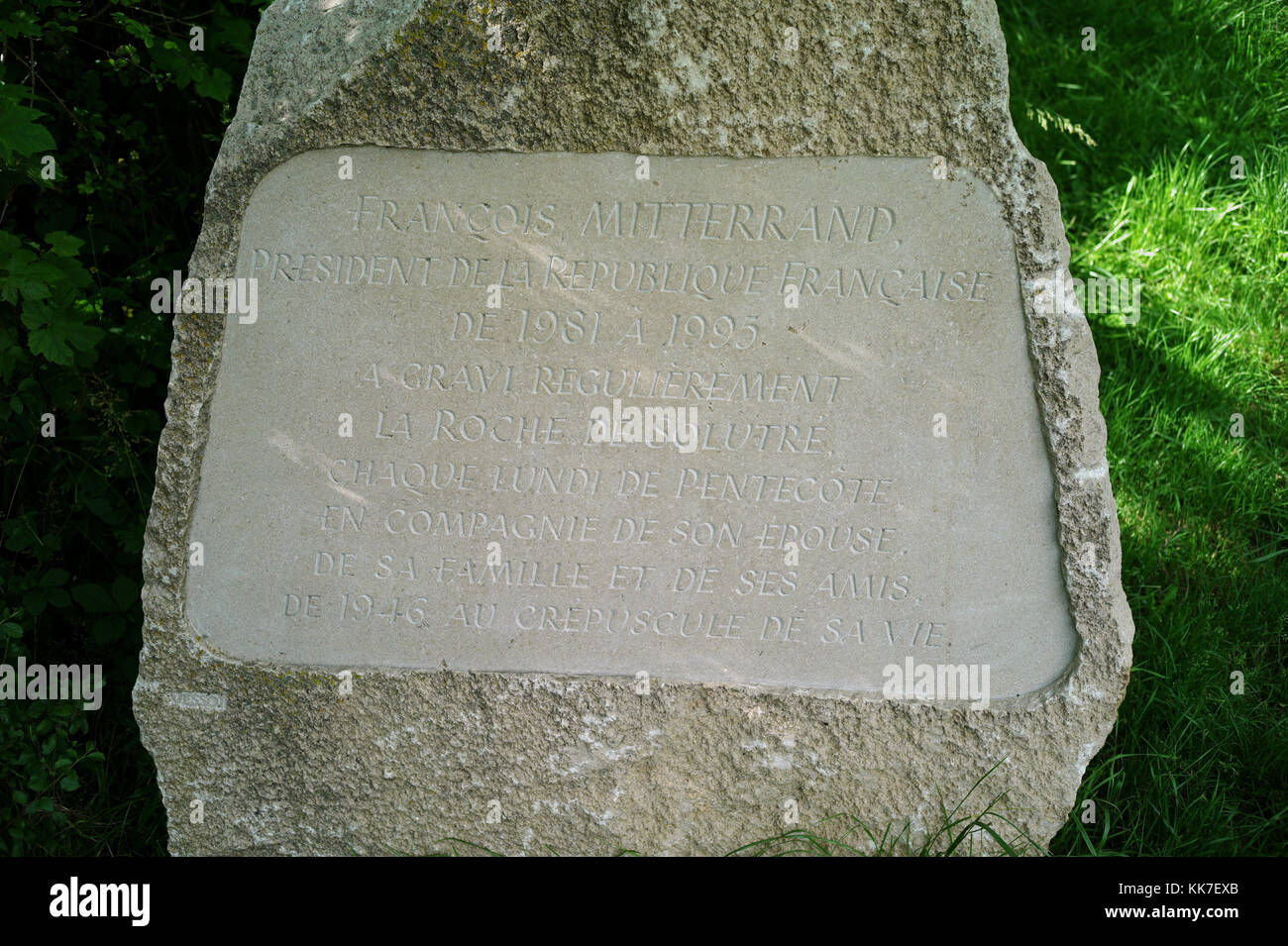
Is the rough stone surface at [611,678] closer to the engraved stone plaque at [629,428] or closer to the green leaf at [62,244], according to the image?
the engraved stone plaque at [629,428]

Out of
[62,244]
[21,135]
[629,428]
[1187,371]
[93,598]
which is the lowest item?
[93,598]

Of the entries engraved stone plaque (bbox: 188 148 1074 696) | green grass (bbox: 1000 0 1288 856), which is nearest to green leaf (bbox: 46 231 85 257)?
engraved stone plaque (bbox: 188 148 1074 696)

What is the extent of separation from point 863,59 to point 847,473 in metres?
0.91

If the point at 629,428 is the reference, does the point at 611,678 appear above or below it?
below

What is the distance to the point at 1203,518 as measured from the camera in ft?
11.4

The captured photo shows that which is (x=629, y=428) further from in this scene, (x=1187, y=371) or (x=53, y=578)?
(x=1187, y=371)

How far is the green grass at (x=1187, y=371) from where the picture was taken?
2902 mm

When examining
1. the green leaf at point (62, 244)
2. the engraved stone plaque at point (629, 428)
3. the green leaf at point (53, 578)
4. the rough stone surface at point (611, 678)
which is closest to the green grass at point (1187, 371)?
the rough stone surface at point (611, 678)

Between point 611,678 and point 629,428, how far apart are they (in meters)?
0.59

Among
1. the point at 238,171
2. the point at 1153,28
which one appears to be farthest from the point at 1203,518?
the point at 238,171

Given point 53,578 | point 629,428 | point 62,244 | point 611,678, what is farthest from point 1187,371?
point 53,578

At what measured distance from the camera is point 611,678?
2.62 meters

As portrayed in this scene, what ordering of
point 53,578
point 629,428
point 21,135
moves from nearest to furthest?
point 21,135, point 629,428, point 53,578

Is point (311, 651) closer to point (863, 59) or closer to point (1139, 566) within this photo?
point (863, 59)
